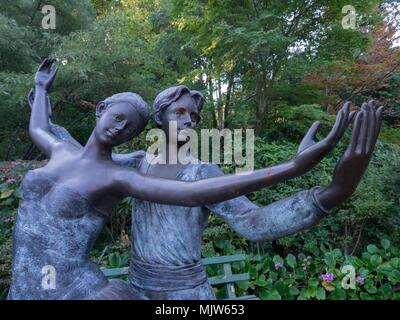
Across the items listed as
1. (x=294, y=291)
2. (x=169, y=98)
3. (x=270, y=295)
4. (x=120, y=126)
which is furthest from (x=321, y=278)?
(x=120, y=126)

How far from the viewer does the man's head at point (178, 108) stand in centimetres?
188

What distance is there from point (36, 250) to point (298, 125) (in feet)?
22.7

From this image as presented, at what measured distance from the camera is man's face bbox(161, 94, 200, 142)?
188 centimetres

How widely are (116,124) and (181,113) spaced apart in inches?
13.9

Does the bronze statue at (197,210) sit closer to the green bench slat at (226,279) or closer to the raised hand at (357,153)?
the raised hand at (357,153)

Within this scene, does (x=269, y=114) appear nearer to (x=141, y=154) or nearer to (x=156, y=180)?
(x=141, y=154)

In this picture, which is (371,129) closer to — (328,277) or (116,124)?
(116,124)

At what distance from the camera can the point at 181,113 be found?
6.19ft

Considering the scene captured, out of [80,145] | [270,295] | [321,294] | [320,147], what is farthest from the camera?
[321,294]

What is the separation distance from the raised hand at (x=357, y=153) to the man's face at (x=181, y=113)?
2.36 ft

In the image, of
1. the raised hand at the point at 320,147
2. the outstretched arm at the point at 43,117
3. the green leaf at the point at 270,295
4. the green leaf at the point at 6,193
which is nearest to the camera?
the raised hand at the point at 320,147

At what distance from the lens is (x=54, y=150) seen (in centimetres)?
177

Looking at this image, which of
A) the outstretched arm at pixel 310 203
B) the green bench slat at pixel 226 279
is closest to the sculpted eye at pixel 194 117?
the outstretched arm at pixel 310 203

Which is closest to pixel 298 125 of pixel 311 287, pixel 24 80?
pixel 311 287
